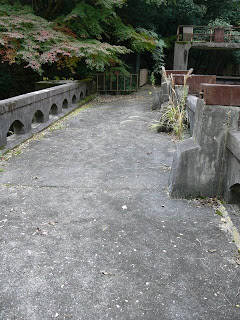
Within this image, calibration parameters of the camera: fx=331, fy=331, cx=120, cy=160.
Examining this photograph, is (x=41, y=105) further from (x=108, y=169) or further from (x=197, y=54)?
(x=197, y=54)

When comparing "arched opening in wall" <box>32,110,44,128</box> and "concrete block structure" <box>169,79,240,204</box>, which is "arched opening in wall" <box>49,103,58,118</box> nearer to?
"arched opening in wall" <box>32,110,44,128</box>

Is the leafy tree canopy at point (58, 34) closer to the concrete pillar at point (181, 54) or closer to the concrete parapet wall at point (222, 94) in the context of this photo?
the concrete pillar at point (181, 54)

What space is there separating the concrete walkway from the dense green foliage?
6310mm

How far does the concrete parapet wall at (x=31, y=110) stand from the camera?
229 inches

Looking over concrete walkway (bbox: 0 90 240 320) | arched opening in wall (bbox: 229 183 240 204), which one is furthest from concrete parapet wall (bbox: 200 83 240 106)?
concrete walkway (bbox: 0 90 240 320)

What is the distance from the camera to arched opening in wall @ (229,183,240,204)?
3.53 metres

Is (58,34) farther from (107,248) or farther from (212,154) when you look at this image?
(107,248)

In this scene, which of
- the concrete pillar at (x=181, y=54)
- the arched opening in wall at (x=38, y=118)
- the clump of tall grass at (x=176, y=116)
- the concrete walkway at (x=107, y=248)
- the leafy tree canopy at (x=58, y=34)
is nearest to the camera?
the concrete walkway at (x=107, y=248)

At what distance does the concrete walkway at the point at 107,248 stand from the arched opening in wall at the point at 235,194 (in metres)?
0.26

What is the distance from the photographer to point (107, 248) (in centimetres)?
286

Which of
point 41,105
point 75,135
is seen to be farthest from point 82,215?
point 41,105

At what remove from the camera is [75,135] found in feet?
23.4

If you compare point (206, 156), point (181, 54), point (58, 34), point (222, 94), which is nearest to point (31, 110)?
point (206, 156)

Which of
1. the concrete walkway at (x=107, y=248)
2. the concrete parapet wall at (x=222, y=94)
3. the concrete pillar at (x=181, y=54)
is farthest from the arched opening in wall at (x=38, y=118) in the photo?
the concrete pillar at (x=181, y=54)
